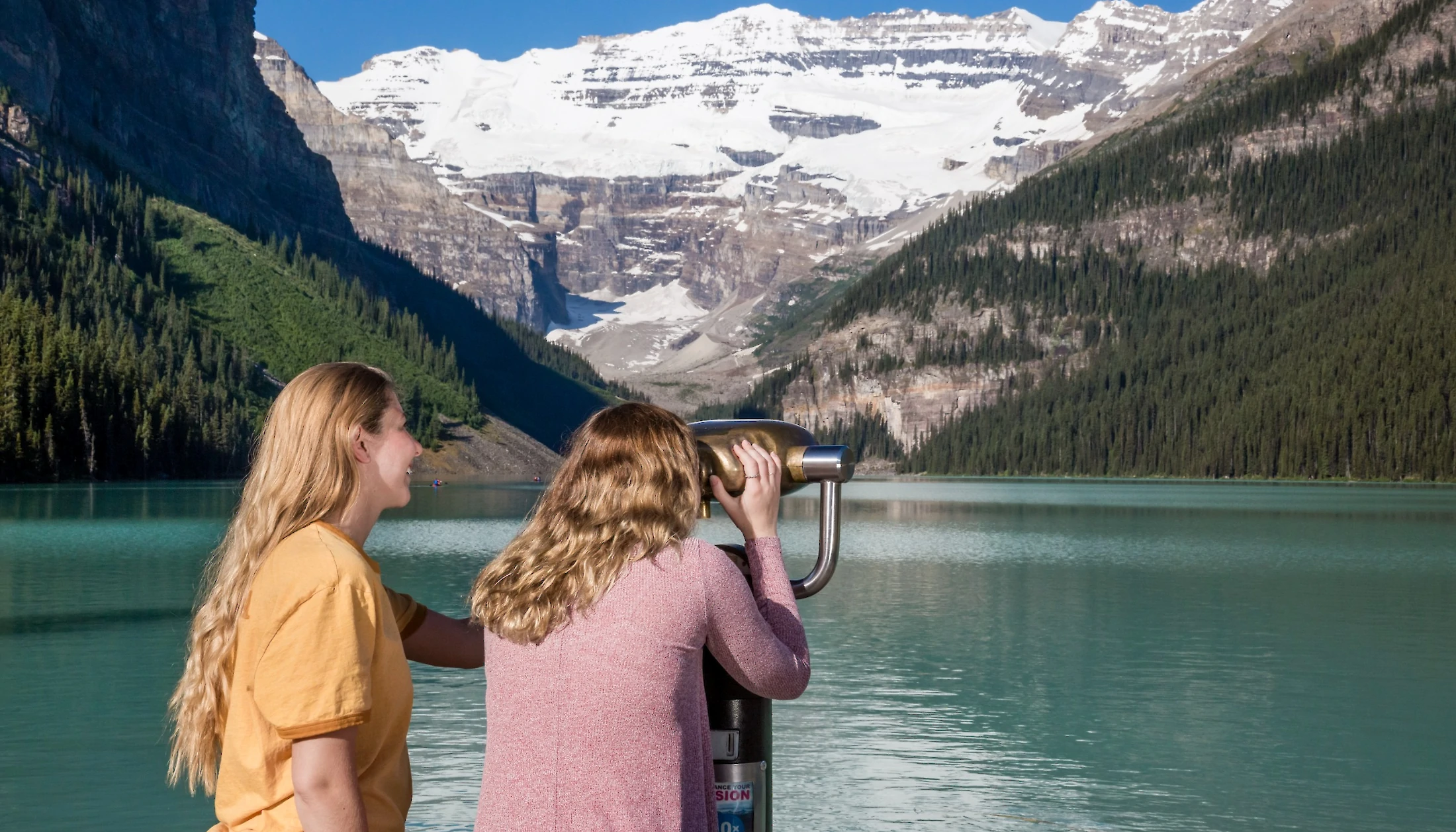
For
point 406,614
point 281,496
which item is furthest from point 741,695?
point 281,496

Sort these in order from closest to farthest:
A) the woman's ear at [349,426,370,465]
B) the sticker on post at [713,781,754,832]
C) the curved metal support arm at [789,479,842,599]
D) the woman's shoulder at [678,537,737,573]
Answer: the woman's shoulder at [678,537,737,573] < the woman's ear at [349,426,370,465] < the sticker on post at [713,781,754,832] < the curved metal support arm at [789,479,842,599]

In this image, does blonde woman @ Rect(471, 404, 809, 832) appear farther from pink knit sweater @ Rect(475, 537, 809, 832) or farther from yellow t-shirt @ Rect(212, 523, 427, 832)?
yellow t-shirt @ Rect(212, 523, 427, 832)

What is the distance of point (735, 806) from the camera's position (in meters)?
5.12

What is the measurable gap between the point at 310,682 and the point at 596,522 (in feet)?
3.34

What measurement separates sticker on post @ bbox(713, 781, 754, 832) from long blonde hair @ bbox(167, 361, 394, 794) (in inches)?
63.8

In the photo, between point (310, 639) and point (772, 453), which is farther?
point (772, 453)

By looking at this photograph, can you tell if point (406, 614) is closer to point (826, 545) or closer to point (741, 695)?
point (741, 695)

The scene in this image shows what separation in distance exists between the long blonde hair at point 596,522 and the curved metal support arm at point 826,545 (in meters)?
0.56

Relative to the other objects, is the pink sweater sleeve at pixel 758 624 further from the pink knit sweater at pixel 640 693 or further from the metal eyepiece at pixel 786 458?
the metal eyepiece at pixel 786 458

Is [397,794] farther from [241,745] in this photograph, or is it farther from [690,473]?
[690,473]

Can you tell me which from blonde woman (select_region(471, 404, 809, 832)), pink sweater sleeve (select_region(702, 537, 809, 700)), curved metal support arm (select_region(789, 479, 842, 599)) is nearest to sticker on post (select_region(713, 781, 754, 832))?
blonde woman (select_region(471, 404, 809, 832))

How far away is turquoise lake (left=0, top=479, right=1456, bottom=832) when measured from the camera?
1697 cm

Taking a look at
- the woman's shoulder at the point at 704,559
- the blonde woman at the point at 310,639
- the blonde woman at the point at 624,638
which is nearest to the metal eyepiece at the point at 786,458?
the blonde woman at the point at 624,638

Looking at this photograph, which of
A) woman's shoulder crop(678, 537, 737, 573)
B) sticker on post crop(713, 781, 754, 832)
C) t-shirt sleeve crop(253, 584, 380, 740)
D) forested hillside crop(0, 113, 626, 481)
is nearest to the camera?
t-shirt sleeve crop(253, 584, 380, 740)
